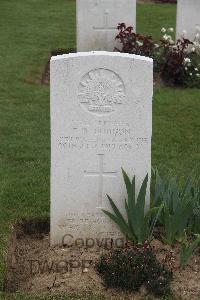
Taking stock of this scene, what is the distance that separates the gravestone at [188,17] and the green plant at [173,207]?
6.29m

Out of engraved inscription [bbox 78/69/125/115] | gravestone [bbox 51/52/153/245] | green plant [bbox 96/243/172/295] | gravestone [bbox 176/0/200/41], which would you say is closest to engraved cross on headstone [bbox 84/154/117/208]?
gravestone [bbox 51/52/153/245]

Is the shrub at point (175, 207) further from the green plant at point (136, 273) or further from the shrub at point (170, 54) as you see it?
the shrub at point (170, 54)

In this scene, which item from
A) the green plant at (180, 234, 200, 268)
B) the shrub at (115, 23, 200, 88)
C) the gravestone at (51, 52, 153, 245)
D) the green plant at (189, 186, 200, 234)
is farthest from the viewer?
the shrub at (115, 23, 200, 88)

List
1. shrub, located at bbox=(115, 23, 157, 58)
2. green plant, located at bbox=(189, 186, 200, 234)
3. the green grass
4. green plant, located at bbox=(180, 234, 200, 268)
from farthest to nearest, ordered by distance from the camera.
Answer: shrub, located at bbox=(115, 23, 157, 58) → the green grass → green plant, located at bbox=(189, 186, 200, 234) → green plant, located at bbox=(180, 234, 200, 268)

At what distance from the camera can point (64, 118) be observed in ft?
15.5

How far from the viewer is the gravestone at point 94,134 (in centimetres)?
467

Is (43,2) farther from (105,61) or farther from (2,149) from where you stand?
(105,61)

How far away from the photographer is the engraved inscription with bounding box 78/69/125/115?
15.4ft

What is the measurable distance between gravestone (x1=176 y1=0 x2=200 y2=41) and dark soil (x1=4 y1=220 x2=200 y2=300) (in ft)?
21.6

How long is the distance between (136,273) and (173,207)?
0.62 m

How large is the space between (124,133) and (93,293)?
115 centimetres

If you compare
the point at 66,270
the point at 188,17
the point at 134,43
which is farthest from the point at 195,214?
the point at 188,17

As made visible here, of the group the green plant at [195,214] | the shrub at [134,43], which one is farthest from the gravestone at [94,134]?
the shrub at [134,43]

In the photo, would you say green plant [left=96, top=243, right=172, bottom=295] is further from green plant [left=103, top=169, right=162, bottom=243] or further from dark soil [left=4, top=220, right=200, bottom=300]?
green plant [left=103, top=169, right=162, bottom=243]
